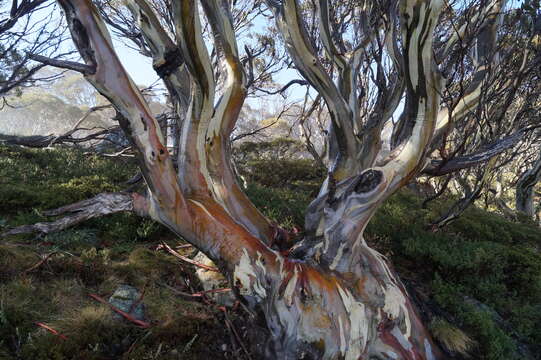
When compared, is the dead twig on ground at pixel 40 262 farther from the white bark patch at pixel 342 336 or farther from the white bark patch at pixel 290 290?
the white bark patch at pixel 342 336

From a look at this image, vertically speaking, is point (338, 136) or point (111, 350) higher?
point (338, 136)

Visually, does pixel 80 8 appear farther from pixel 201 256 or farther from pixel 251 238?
pixel 201 256

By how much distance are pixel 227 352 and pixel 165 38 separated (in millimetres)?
2407

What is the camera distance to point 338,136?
3229mm

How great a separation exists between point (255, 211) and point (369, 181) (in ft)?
3.41

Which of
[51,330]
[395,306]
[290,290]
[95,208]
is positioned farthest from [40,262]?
[395,306]

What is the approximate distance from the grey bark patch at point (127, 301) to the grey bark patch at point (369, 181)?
6.20 ft

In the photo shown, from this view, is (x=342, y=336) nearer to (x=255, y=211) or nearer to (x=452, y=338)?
(x=452, y=338)

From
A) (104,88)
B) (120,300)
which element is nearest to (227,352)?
(120,300)

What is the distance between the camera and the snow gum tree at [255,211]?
1839mm

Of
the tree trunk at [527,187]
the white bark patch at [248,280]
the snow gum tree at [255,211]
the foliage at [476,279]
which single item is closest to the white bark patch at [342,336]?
the snow gum tree at [255,211]

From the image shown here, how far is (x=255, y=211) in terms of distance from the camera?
265cm

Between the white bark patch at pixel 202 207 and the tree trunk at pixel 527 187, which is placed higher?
the tree trunk at pixel 527 187

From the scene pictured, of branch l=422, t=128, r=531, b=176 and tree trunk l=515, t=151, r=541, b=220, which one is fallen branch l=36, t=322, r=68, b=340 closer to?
branch l=422, t=128, r=531, b=176
